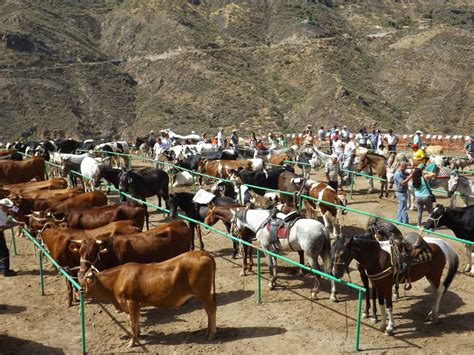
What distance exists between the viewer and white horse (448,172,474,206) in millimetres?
15414

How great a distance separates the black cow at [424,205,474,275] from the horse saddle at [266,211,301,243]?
3044mm

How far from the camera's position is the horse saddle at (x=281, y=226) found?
33.9 feet

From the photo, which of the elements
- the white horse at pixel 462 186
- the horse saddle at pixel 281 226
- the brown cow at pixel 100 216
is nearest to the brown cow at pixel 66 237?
the brown cow at pixel 100 216

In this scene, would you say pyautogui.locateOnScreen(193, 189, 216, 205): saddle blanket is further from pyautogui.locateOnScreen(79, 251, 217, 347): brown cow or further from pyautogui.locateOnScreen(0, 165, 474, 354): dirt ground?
pyautogui.locateOnScreen(79, 251, 217, 347): brown cow

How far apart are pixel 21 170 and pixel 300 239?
12752 mm

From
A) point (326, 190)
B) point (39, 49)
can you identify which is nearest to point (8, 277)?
point (326, 190)

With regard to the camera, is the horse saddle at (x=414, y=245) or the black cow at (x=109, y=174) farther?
the black cow at (x=109, y=174)

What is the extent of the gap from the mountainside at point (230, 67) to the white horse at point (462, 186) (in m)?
31.1

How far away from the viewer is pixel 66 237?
1009 cm

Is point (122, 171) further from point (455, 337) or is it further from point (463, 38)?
point (463, 38)

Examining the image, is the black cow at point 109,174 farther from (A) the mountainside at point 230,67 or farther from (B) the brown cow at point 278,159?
(A) the mountainside at point 230,67

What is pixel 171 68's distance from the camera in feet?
202

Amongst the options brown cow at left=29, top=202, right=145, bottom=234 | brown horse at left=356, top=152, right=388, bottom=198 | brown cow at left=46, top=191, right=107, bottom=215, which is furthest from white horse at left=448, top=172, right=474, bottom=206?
brown cow at left=46, top=191, right=107, bottom=215

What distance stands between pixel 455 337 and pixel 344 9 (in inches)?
3071
